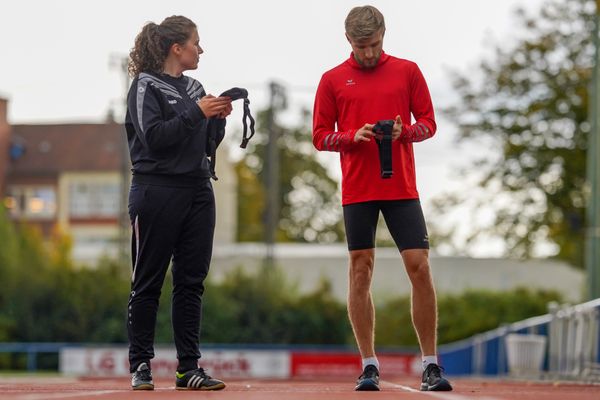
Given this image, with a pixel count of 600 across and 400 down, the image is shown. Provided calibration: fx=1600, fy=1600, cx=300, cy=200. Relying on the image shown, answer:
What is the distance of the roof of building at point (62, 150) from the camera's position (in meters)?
92.7

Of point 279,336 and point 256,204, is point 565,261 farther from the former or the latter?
point 256,204

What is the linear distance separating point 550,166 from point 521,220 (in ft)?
5.23

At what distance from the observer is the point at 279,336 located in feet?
184

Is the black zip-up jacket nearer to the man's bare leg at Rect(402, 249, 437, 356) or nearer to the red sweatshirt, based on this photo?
the red sweatshirt

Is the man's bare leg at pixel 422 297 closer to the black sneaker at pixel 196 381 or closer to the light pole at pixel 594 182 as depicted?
the black sneaker at pixel 196 381

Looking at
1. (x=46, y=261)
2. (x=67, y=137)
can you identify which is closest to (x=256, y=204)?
(x=67, y=137)

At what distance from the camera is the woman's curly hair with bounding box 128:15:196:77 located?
28.9 ft

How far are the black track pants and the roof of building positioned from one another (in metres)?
84.4

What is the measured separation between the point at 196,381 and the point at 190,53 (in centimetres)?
181

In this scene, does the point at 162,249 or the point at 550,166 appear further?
the point at 550,166

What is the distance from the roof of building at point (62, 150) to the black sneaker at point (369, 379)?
84.5 meters

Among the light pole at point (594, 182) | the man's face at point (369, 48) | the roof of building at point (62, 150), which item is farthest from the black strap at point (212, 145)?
the roof of building at point (62, 150)

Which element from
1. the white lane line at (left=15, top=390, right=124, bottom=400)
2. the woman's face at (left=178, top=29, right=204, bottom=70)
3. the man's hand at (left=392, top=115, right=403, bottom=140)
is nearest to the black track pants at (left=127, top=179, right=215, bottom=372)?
the woman's face at (left=178, top=29, right=204, bottom=70)

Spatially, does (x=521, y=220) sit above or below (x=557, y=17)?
below
